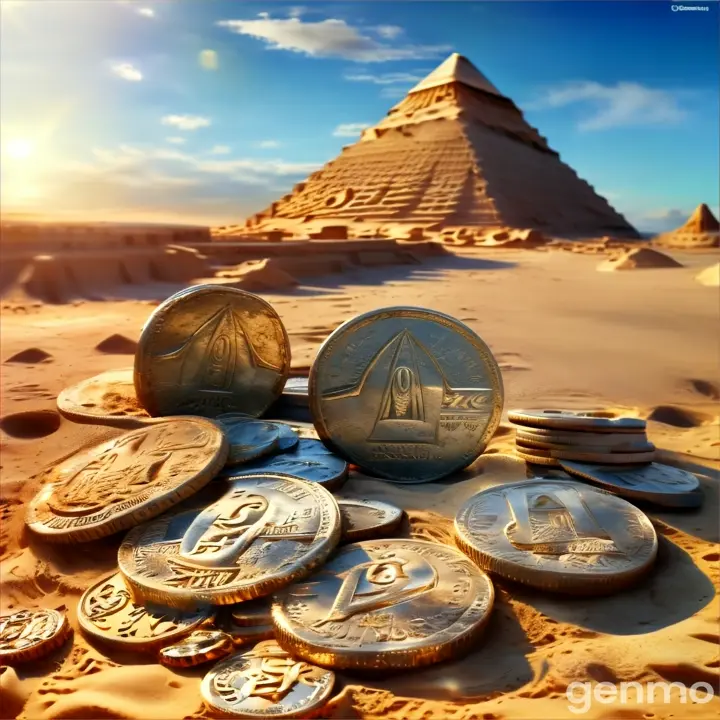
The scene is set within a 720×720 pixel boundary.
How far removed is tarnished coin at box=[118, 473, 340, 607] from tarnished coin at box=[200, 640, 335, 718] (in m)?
0.26

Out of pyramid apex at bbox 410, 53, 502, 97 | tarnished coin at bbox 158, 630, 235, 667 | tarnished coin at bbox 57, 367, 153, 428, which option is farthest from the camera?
pyramid apex at bbox 410, 53, 502, 97

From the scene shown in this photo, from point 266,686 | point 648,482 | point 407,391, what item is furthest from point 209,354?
point 648,482

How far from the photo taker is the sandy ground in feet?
6.25

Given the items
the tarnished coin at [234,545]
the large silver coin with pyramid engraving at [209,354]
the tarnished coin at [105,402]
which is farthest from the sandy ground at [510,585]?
the large silver coin with pyramid engraving at [209,354]

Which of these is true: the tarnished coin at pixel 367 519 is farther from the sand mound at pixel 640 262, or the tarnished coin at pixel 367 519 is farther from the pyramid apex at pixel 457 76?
the pyramid apex at pixel 457 76

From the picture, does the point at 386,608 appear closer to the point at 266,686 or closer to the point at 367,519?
the point at 266,686

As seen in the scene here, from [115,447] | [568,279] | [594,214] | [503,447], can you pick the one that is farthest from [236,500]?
[594,214]

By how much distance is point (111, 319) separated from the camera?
8.44 meters

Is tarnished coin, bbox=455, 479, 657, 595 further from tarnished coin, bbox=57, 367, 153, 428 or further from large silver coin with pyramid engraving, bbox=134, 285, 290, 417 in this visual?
tarnished coin, bbox=57, 367, 153, 428

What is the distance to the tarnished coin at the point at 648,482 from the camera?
3.12 metres

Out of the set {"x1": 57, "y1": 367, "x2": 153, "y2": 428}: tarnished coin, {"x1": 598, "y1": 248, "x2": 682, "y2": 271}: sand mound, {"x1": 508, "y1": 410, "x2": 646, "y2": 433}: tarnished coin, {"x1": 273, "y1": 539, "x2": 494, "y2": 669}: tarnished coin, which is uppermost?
{"x1": 598, "y1": 248, "x2": 682, "y2": 271}: sand mound

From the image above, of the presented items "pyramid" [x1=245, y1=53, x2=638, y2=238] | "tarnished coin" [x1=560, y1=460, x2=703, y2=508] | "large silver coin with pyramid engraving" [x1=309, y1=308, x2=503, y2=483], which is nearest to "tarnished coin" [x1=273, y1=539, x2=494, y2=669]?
"large silver coin with pyramid engraving" [x1=309, y1=308, x2=503, y2=483]

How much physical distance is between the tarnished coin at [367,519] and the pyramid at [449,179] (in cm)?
3216

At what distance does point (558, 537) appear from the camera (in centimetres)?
258
